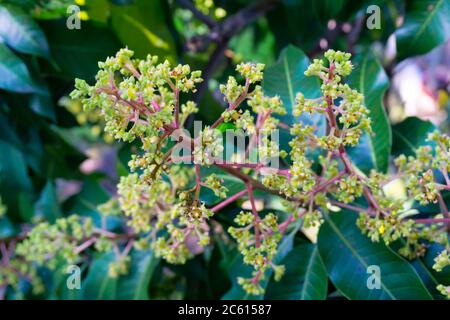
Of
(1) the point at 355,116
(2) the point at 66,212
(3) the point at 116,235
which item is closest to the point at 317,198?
(1) the point at 355,116

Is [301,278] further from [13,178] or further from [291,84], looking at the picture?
[13,178]

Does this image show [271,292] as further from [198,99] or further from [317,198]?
A: [198,99]

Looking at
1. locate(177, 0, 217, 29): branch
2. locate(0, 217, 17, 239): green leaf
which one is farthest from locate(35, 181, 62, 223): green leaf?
locate(177, 0, 217, 29): branch

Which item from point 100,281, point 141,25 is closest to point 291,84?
point 141,25

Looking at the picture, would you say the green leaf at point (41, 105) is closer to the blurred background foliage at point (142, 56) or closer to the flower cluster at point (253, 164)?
the blurred background foliage at point (142, 56)

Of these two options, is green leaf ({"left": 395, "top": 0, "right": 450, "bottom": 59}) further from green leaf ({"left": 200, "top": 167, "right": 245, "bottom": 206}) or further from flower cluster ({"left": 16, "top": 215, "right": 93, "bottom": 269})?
flower cluster ({"left": 16, "top": 215, "right": 93, "bottom": 269})

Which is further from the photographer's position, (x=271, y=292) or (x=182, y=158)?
(x=271, y=292)
